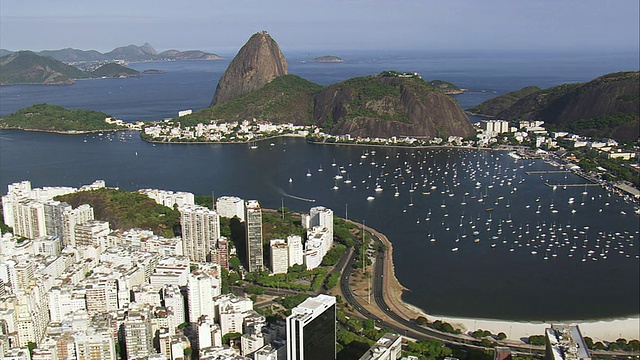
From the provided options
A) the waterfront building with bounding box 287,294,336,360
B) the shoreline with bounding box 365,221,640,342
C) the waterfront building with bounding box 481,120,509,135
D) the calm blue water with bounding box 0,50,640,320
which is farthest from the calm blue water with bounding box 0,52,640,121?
the waterfront building with bounding box 287,294,336,360

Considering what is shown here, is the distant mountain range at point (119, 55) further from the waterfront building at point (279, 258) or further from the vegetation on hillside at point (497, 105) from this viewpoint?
the waterfront building at point (279, 258)

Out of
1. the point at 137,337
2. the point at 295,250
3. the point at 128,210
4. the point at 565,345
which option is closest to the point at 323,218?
the point at 295,250

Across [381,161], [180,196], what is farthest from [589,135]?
[180,196]

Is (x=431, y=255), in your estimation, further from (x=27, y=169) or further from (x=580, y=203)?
(x=27, y=169)

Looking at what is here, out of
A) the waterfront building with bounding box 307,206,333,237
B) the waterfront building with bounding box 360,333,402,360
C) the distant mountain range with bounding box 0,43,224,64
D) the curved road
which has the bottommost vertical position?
the curved road

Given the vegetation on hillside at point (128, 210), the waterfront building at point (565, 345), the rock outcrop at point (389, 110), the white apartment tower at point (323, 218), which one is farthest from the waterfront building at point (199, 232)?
the rock outcrop at point (389, 110)

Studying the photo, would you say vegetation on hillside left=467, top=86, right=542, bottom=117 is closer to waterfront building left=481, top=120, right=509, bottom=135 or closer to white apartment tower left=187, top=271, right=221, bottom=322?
waterfront building left=481, top=120, right=509, bottom=135
